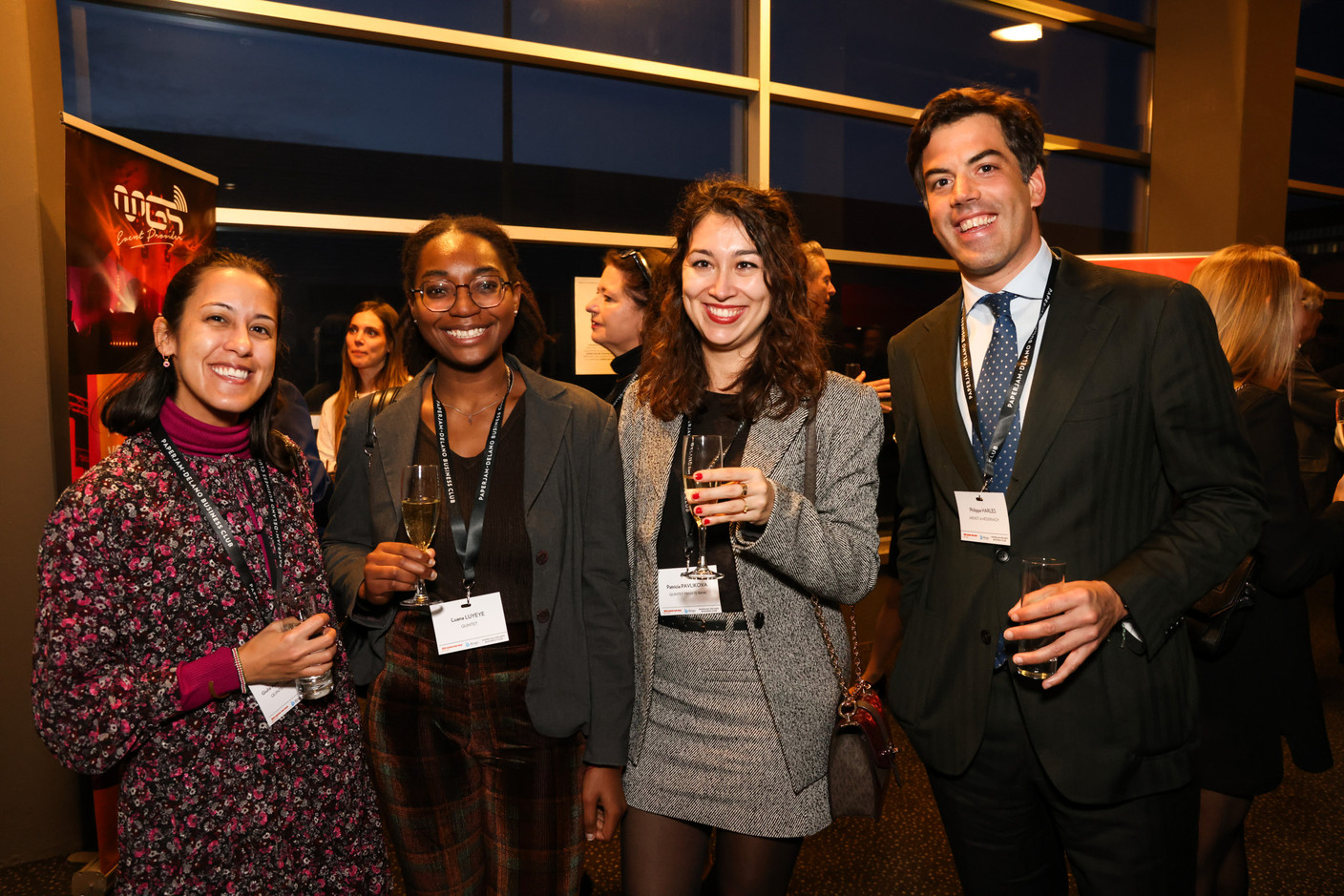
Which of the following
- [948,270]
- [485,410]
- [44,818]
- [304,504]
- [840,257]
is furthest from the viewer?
[948,270]

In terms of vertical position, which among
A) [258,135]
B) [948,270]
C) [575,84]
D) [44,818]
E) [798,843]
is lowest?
[44,818]

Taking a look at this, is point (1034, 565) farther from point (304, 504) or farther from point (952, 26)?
point (952, 26)

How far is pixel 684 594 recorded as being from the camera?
1.71m

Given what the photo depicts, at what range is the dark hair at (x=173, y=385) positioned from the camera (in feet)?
5.00

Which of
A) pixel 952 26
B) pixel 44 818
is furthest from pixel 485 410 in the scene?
pixel 952 26

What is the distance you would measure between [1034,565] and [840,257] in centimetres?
490

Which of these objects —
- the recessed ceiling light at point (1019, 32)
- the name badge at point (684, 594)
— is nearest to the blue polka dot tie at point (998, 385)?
the name badge at point (684, 594)

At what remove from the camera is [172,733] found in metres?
1.44

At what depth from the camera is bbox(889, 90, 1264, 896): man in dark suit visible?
4.91 ft

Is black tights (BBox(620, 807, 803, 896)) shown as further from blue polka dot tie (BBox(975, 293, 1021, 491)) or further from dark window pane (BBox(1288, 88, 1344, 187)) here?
dark window pane (BBox(1288, 88, 1344, 187))

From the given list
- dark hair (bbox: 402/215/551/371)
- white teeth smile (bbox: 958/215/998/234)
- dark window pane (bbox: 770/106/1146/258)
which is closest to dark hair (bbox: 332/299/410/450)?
dark hair (bbox: 402/215/551/371)

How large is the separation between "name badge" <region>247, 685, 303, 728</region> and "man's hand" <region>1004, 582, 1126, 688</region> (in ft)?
4.14

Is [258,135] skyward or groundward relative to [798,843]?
skyward

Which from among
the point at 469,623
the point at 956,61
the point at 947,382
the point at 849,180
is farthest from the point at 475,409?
the point at 956,61
